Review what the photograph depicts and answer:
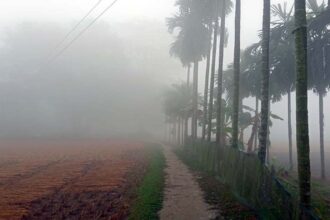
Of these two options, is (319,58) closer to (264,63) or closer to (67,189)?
(264,63)

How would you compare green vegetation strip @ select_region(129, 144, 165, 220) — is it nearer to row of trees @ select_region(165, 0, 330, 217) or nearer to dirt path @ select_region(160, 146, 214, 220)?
dirt path @ select_region(160, 146, 214, 220)

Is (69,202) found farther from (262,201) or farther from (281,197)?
(281,197)

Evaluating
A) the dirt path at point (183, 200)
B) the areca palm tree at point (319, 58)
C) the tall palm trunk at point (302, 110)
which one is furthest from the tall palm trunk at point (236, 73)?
the tall palm trunk at point (302, 110)

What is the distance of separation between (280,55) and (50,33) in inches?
2613

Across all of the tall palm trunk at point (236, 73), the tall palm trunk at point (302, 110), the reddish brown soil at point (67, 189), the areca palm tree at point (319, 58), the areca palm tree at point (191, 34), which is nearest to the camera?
the tall palm trunk at point (302, 110)

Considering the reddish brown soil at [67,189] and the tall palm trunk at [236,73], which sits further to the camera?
the tall palm trunk at [236,73]

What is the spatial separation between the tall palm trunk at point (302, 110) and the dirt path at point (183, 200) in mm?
3389

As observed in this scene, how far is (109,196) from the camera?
597 inches

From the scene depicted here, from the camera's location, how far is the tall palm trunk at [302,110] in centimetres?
971

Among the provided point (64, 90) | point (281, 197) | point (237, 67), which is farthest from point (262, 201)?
point (64, 90)

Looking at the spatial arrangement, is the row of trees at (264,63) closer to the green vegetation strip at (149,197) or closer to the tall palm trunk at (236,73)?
the tall palm trunk at (236,73)

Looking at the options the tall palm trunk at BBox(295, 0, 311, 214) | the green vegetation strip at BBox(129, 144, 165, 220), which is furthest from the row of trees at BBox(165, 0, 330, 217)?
the green vegetation strip at BBox(129, 144, 165, 220)

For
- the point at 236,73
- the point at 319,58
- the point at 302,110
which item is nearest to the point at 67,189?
the point at 236,73

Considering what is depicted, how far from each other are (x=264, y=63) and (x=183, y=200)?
5.96 meters
